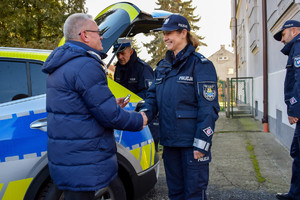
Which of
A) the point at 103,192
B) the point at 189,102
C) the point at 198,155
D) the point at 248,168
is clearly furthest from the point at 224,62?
the point at 103,192

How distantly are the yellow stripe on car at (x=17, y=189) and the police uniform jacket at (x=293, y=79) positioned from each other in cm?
254

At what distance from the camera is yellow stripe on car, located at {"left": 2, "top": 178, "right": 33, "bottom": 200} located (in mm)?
2006

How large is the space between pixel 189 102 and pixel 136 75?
189 cm

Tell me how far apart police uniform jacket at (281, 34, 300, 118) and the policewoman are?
3.75ft

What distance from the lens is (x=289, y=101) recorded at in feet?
10.1

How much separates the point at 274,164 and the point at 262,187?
112cm

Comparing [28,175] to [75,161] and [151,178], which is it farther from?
[151,178]

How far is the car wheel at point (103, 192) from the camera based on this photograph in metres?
2.15

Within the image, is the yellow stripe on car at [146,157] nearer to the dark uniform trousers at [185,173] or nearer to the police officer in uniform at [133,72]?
the dark uniform trousers at [185,173]

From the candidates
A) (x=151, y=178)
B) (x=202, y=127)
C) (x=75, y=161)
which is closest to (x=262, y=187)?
(x=151, y=178)

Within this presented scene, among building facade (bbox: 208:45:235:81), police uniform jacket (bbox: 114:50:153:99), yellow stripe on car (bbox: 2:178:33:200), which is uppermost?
building facade (bbox: 208:45:235:81)

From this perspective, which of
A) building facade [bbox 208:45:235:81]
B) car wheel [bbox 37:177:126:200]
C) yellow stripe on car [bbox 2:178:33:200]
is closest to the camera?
yellow stripe on car [bbox 2:178:33:200]

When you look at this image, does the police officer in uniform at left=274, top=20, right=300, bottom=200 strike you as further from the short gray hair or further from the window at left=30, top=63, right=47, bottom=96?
the window at left=30, top=63, right=47, bottom=96

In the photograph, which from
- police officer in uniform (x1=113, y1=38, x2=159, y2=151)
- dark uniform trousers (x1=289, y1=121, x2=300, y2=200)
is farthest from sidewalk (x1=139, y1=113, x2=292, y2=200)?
police officer in uniform (x1=113, y1=38, x2=159, y2=151)
